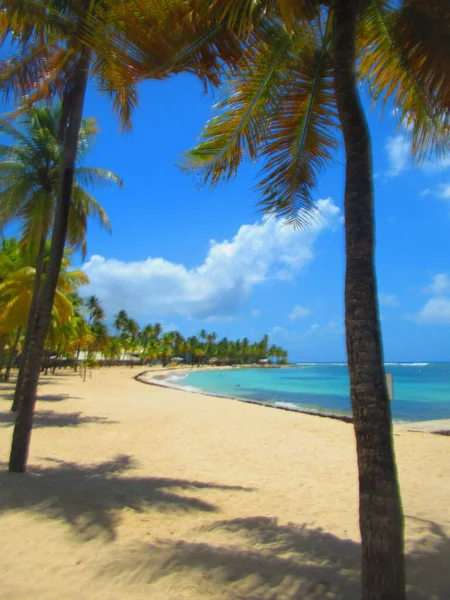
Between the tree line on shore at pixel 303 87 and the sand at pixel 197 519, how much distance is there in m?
1.18

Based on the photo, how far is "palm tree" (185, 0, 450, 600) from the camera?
2570mm

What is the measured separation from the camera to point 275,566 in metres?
3.62

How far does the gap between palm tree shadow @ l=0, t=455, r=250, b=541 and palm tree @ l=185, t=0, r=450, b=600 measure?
2780mm

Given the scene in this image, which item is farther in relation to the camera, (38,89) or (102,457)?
(102,457)

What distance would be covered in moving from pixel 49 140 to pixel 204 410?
34.7ft

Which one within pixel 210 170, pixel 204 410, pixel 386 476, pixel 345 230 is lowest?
pixel 204 410

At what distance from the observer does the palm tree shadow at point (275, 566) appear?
3199 millimetres

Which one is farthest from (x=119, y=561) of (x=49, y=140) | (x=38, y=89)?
(x=49, y=140)

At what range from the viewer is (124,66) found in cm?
371

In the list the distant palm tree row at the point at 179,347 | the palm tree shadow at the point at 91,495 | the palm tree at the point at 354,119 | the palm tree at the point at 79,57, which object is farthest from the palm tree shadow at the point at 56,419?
the distant palm tree row at the point at 179,347

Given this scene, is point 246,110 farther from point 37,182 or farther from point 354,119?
point 37,182

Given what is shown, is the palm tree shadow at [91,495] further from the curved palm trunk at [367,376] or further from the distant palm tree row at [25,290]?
the distant palm tree row at [25,290]

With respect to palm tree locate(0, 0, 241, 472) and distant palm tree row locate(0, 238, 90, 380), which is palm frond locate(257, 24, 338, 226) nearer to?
palm tree locate(0, 0, 241, 472)

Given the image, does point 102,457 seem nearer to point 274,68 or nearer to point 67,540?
point 67,540
